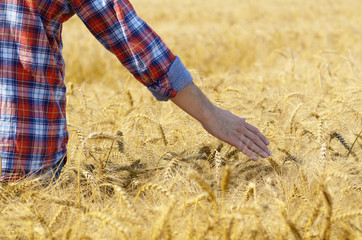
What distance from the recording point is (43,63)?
121 cm

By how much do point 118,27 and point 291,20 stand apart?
678 cm

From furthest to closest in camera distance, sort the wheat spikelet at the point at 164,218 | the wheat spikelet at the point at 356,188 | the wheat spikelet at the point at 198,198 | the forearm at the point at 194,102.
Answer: the forearm at the point at 194,102 → the wheat spikelet at the point at 356,188 → the wheat spikelet at the point at 198,198 → the wheat spikelet at the point at 164,218

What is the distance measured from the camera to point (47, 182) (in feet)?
4.03

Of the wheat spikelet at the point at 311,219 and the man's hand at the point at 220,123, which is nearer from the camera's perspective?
the wheat spikelet at the point at 311,219

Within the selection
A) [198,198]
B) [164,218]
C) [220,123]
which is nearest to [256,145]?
[220,123]

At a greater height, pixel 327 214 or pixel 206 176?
pixel 327 214

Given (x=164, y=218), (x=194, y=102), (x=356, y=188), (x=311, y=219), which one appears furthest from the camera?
(x=194, y=102)

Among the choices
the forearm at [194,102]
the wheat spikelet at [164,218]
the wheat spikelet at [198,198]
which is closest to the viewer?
the wheat spikelet at [164,218]

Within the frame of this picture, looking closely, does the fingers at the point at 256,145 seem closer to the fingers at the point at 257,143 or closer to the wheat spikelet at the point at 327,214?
the fingers at the point at 257,143

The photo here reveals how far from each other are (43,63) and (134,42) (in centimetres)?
27

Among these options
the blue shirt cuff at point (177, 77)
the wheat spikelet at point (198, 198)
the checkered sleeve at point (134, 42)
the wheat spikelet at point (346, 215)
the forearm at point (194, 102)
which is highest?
the checkered sleeve at point (134, 42)

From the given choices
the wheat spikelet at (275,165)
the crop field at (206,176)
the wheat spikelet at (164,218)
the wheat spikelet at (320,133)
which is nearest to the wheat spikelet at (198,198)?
the crop field at (206,176)

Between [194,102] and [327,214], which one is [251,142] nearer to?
[194,102]

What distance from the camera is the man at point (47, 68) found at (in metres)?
1.17
